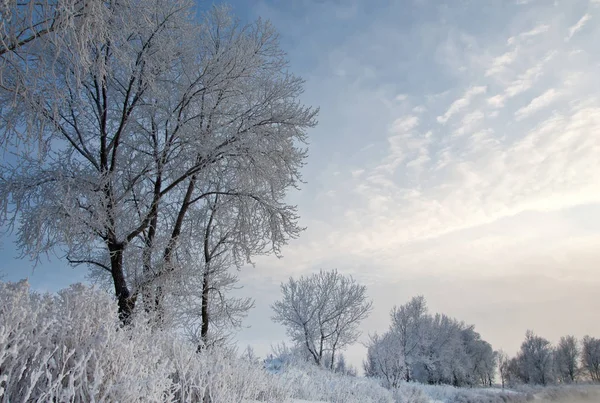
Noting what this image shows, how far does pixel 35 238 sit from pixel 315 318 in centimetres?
2200

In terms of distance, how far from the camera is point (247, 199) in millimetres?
11102

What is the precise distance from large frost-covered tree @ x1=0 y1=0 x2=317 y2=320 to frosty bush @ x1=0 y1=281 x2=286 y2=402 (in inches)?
175

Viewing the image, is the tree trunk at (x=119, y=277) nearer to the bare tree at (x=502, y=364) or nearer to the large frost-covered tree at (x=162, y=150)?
the large frost-covered tree at (x=162, y=150)

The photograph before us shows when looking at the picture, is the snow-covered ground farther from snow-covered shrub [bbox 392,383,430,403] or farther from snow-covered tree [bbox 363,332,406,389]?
snow-covered tree [bbox 363,332,406,389]

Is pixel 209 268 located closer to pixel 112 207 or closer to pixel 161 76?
pixel 112 207

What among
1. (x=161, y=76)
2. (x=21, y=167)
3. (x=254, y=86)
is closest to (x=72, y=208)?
(x=21, y=167)

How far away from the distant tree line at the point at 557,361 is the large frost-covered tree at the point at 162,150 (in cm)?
4112

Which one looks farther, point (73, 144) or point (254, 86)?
point (254, 86)

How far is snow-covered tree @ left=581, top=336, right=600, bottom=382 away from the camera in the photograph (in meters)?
37.0

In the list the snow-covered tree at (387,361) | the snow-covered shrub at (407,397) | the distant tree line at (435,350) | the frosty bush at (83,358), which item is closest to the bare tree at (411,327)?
the distant tree line at (435,350)

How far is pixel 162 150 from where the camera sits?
395 inches

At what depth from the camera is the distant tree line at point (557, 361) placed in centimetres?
3885

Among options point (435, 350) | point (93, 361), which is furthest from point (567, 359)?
point (93, 361)

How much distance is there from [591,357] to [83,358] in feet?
159
